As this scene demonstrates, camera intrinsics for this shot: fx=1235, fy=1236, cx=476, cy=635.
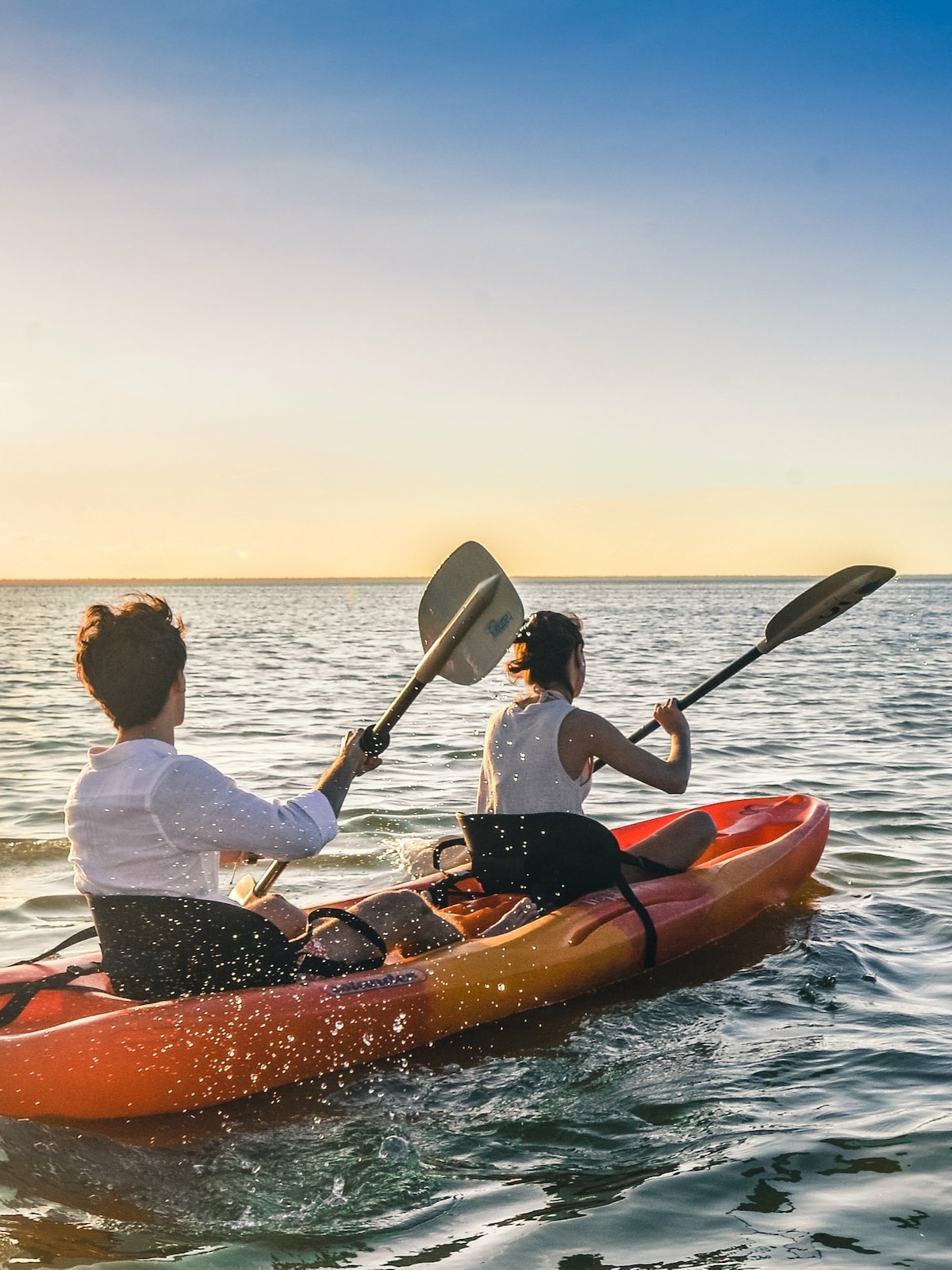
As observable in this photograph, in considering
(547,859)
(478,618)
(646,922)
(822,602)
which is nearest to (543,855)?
(547,859)

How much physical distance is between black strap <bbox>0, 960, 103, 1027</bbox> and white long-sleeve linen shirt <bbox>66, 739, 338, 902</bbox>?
0.70m

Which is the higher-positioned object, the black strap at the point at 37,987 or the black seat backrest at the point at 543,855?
the black seat backrest at the point at 543,855

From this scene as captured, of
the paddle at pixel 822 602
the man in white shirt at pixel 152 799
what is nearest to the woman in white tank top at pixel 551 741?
the man in white shirt at pixel 152 799

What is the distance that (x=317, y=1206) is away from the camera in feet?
10.6

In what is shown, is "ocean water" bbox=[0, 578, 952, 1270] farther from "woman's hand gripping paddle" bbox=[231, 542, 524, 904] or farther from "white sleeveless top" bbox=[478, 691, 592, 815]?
"woman's hand gripping paddle" bbox=[231, 542, 524, 904]

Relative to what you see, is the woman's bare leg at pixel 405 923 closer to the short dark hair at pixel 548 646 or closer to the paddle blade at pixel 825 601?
the short dark hair at pixel 548 646

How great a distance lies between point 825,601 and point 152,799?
4.74 m

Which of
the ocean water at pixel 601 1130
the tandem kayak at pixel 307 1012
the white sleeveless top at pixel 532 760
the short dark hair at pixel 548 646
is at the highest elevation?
the short dark hair at pixel 548 646

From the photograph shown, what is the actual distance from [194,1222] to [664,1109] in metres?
1.47

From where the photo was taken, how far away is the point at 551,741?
4.63m

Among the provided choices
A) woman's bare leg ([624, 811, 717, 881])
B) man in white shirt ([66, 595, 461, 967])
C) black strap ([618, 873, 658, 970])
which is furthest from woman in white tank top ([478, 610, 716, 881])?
man in white shirt ([66, 595, 461, 967])

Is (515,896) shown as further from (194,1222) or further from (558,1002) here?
(194,1222)

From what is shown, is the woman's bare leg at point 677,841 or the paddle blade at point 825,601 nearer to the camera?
the woman's bare leg at point 677,841

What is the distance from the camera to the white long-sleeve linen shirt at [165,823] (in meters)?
3.30
